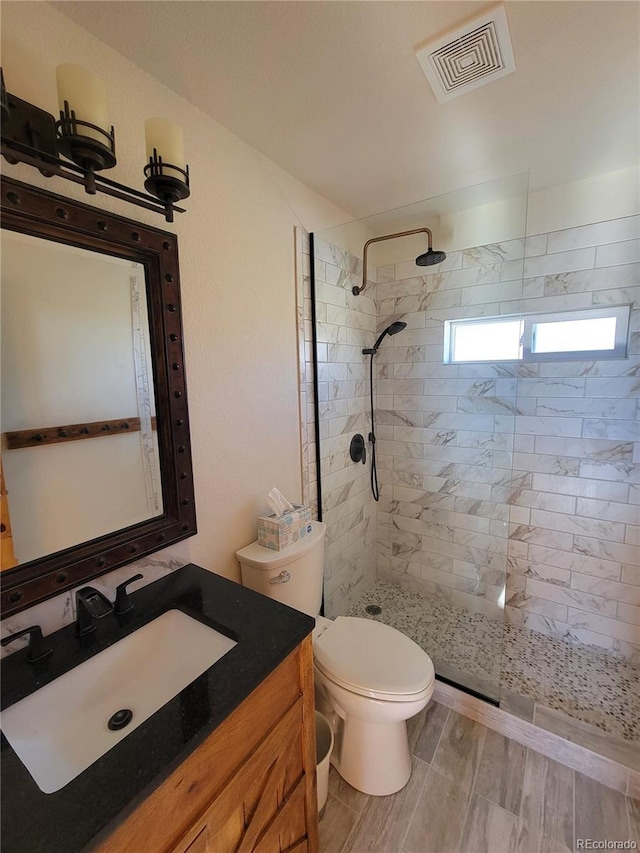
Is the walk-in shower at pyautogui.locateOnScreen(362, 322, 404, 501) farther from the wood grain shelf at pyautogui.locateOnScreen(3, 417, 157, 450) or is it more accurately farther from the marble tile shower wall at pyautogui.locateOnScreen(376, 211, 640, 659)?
the wood grain shelf at pyautogui.locateOnScreen(3, 417, 157, 450)

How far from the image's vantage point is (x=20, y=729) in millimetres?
720

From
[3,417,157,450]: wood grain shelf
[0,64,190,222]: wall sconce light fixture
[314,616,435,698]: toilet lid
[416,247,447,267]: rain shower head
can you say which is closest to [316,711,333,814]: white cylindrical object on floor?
[314,616,435,698]: toilet lid

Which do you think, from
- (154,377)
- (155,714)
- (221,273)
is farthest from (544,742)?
(221,273)

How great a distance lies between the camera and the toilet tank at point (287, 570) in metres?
1.36

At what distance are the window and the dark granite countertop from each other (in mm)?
1712

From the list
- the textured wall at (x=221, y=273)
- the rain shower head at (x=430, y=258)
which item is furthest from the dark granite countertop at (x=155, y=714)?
the rain shower head at (x=430, y=258)

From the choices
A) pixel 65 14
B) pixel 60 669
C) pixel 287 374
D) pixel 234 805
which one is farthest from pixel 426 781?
pixel 65 14

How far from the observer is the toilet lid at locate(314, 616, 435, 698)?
126 centimetres

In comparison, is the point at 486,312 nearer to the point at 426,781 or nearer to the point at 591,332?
the point at 591,332

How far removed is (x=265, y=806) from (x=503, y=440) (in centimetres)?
183

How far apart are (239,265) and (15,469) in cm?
100

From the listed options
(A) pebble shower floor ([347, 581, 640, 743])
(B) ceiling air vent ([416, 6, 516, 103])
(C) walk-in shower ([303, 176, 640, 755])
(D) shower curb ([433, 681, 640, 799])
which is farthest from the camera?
(C) walk-in shower ([303, 176, 640, 755])

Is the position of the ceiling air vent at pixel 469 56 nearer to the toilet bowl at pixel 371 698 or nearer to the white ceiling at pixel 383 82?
the white ceiling at pixel 383 82

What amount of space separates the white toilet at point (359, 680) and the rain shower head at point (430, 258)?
5.29 feet
